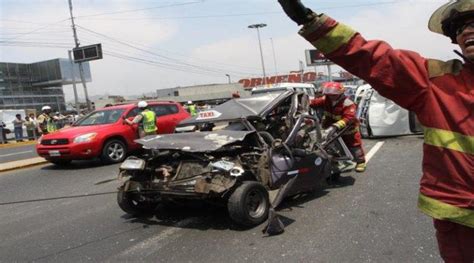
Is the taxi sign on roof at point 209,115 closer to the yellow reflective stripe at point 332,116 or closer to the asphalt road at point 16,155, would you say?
the yellow reflective stripe at point 332,116

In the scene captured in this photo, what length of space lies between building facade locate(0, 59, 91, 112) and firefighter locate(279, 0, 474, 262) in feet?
208

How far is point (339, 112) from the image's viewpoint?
26.7 feet

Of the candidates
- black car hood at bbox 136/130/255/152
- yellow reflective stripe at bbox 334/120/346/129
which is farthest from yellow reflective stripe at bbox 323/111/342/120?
black car hood at bbox 136/130/255/152

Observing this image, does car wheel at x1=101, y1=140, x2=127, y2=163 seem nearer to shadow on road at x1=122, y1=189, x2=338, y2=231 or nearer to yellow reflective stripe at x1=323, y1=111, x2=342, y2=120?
shadow on road at x1=122, y1=189, x2=338, y2=231

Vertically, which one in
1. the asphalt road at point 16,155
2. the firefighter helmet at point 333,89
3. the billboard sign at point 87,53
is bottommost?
the asphalt road at point 16,155

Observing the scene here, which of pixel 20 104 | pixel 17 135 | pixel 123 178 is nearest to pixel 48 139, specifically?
pixel 123 178

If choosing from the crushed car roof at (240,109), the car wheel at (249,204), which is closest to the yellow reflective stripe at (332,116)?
the crushed car roof at (240,109)

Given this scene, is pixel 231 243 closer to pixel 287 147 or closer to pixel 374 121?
pixel 287 147

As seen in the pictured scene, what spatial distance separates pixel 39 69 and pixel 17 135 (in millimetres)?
43958

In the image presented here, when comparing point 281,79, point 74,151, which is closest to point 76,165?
point 74,151

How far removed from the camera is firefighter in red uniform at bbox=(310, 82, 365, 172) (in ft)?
26.1

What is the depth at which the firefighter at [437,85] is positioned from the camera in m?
2.06

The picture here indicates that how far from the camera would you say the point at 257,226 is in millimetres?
5668

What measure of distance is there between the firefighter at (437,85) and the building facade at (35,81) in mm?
63436
